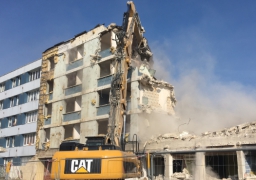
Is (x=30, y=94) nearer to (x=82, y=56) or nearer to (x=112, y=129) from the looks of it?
(x=82, y=56)

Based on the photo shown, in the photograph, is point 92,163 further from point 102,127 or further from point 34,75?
point 34,75

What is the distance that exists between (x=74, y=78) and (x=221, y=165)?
645 inches

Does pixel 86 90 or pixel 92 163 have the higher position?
pixel 86 90

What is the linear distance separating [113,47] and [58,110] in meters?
8.38

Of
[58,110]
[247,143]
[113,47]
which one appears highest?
[113,47]

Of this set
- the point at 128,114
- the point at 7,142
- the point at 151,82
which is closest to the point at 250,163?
the point at 128,114

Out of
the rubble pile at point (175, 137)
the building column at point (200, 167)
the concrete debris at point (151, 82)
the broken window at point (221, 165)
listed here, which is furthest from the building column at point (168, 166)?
the concrete debris at point (151, 82)

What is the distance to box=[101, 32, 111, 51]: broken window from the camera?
2489 centimetres

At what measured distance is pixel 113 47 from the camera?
23328 millimetres

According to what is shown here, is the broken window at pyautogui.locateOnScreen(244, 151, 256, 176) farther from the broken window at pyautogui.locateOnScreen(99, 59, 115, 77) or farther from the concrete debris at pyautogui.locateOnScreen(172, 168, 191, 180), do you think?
the broken window at pyautogui.locateOnScreen(99, 59, 115, 77)

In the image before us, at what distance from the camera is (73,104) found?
27750 mm

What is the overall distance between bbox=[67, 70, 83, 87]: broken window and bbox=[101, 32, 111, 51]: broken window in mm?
2959

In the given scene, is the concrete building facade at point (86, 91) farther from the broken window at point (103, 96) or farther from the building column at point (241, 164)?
the building column at point (241, 164)

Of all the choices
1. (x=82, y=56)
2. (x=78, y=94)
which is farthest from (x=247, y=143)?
(x=82, y=56)
